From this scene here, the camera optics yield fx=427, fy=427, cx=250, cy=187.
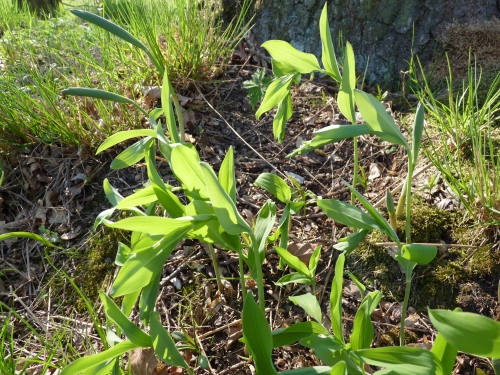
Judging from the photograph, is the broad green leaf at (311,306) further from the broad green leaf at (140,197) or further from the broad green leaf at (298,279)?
the broad green leaf at (140,197)

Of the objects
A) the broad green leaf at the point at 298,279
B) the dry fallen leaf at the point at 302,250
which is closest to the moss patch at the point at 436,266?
the dry fallen leaf at the point at 302,250

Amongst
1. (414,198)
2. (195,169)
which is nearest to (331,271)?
(414,198)

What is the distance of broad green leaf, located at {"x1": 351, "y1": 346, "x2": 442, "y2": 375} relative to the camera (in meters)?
0.77

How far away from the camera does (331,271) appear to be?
4.64 ft

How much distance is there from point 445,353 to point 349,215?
0.34m

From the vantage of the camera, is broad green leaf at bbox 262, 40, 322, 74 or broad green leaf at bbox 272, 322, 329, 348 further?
broad green leaf at bbox 262, 40, 322, 74

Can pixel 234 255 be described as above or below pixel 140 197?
below

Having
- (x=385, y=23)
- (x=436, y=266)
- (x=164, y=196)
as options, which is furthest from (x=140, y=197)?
(x=385, y=23)

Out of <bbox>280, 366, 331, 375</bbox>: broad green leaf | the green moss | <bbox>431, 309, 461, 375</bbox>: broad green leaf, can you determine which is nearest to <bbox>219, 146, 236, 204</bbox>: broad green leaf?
<bbox>280, 366, 331, 375</bbox>: broad green leaf

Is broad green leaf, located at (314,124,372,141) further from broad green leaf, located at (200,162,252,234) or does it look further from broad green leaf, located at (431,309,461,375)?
broad green leaf, located at (431,309,461,375)

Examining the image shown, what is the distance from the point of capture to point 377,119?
996mm

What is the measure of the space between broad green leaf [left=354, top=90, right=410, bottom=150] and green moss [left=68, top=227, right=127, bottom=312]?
1036 millimetres

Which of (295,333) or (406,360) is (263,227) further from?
(406,360)

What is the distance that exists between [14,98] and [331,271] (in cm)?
162
